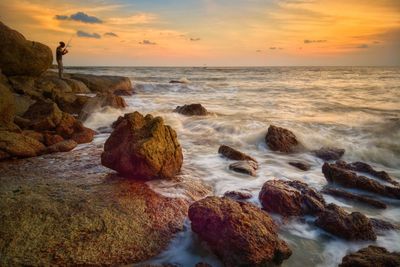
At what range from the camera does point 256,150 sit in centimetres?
865

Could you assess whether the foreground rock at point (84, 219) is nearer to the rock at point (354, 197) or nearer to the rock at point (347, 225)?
the rock at point (347, 225)

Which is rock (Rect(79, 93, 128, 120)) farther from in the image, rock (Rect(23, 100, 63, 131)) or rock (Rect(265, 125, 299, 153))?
rock (Rect(265, 125, 299, 153))

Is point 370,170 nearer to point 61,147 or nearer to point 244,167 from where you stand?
point 244,167

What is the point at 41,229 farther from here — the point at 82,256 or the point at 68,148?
the point at 68,148

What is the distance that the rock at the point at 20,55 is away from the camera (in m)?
12.4

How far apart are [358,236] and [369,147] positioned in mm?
5576

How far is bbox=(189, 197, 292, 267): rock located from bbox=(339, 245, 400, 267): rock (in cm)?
64

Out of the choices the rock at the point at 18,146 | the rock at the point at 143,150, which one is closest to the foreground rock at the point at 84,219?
the rock at the point at 143,150

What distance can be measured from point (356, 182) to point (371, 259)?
2.81m

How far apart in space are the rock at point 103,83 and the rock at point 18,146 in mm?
13113

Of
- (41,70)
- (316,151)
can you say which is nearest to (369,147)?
(316,151)

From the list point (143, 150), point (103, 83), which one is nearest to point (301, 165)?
point (143, 150)

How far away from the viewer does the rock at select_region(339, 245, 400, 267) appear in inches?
135

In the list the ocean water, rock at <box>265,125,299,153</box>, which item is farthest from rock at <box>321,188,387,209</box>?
rock at <box>265,125,299,153</box>
